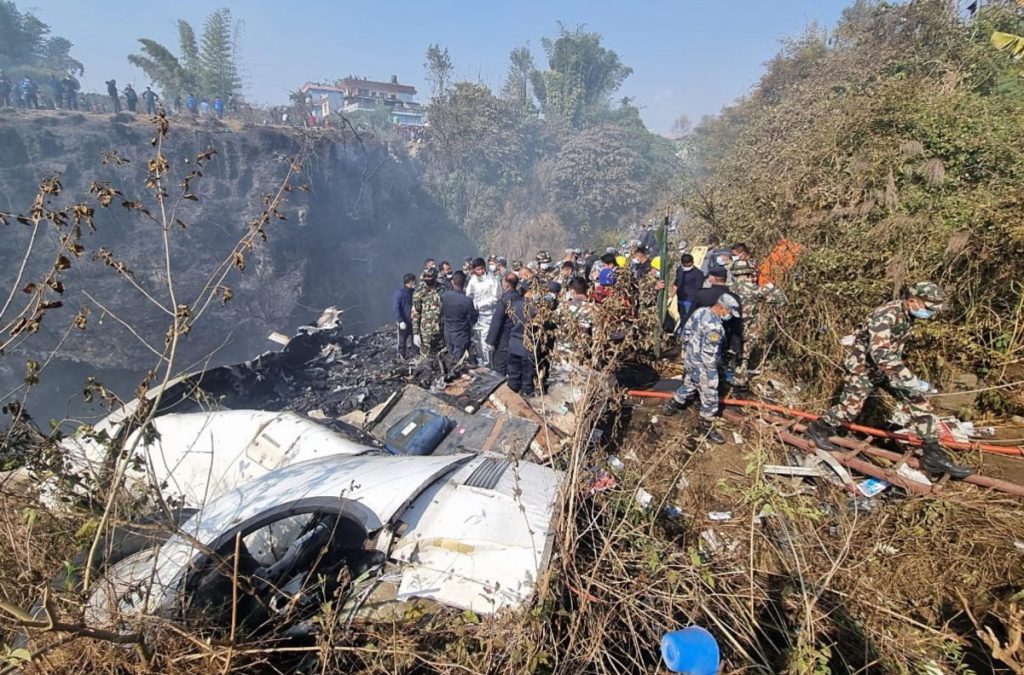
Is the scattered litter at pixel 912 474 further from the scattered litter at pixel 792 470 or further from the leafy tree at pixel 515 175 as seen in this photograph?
the leafy tree at pixel 515 175

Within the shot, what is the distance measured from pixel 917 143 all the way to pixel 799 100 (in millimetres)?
9063

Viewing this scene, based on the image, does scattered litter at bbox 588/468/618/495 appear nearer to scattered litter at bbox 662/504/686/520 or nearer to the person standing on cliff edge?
scattered litter at bbox 662/504/686/520

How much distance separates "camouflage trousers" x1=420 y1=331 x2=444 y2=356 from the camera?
6.81 m

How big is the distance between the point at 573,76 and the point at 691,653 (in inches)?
1626

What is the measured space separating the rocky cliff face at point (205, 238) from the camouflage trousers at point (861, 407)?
51.6ft

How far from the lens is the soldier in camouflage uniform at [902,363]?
12.3 feet

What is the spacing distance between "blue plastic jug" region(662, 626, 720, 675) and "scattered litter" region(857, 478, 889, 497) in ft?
9.81

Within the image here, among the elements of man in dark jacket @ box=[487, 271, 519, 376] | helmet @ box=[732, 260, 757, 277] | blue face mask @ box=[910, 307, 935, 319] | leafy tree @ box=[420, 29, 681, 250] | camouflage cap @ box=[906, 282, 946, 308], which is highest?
leafy tree @ box=[420, 29, 681, 250]

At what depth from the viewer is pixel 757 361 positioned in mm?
6289

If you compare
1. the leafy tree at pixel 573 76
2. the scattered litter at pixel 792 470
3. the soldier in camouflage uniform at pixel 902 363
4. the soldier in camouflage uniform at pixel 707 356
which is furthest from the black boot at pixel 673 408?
the leafy tree at pixel 573 76

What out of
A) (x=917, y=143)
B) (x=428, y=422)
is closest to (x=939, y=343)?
(x=917, y=143)

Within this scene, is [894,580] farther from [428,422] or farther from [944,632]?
[428,422]

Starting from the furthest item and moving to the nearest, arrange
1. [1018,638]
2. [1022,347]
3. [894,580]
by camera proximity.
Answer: [1022,347] → [894,580] → [1018,638]

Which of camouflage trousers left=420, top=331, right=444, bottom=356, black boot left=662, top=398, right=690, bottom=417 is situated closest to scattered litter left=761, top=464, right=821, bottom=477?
black boot left=662, top=398, right=690, bottom=417
